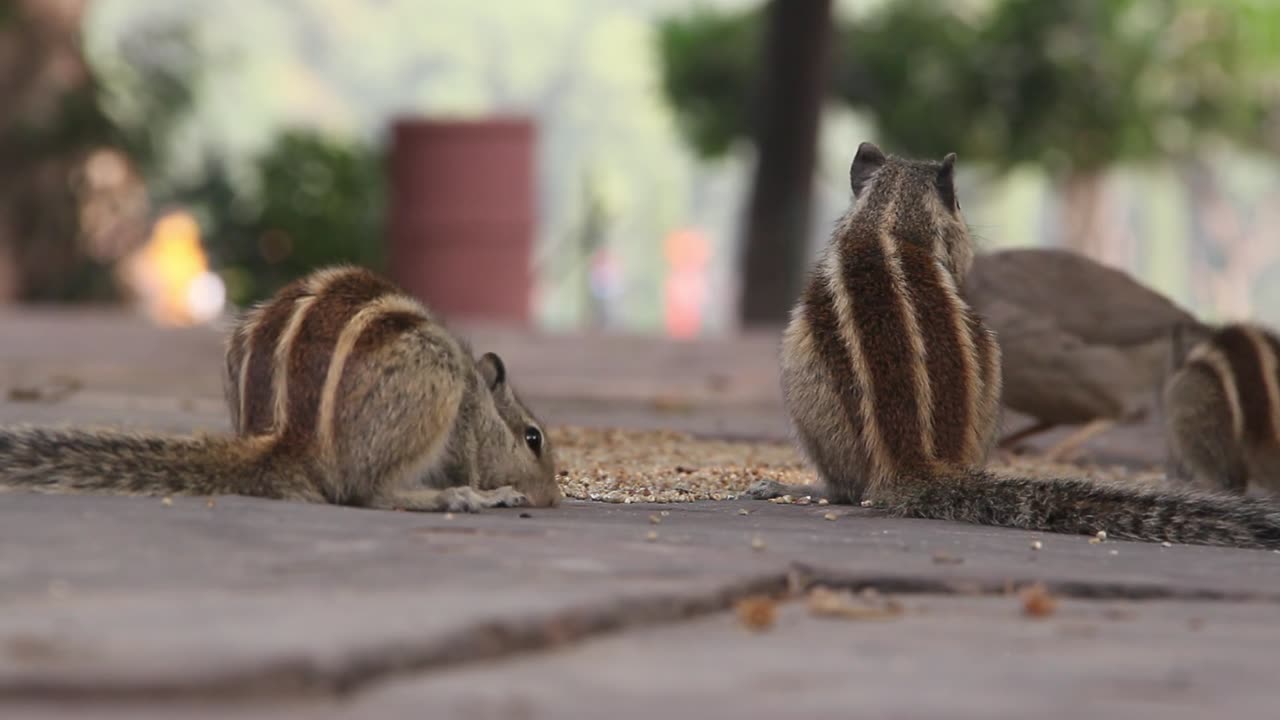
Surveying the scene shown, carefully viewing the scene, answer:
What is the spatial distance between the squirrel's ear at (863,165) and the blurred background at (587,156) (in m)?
10.5

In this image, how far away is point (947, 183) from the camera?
5875mm

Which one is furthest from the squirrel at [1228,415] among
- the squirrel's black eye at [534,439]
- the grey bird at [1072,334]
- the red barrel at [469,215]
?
the red barrel at [469,215]

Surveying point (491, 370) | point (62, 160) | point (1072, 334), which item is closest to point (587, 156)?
point (62, 160)

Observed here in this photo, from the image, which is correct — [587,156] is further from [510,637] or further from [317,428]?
[510,637]

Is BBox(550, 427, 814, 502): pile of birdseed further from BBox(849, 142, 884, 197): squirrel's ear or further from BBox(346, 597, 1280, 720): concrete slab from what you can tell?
BBox(346, 597, 1280, 720): concrete slab

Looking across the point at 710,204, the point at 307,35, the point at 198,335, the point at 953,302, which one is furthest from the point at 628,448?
the point at 710,204

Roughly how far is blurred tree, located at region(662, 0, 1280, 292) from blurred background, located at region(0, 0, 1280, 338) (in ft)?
0.15

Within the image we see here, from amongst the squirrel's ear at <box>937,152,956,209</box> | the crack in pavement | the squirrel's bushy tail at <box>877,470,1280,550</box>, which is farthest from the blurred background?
the crack in pavement

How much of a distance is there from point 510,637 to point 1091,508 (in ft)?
7.64

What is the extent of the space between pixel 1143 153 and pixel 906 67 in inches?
179

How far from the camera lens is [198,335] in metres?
14.7

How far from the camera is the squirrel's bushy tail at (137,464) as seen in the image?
14.2 ft

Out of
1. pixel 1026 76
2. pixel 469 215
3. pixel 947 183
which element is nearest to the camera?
pixel 947 183

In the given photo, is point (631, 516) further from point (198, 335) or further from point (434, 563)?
point (198, 335)
